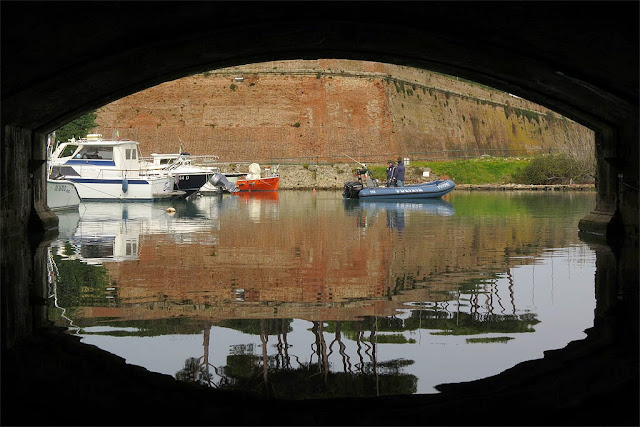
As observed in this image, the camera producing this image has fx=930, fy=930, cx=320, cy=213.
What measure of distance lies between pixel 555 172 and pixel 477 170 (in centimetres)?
492

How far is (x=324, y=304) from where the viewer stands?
27.3ft

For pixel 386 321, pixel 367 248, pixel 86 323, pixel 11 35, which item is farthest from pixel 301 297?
pixel 367 248

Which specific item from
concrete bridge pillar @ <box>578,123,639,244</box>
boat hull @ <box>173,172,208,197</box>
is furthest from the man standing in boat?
concrete bridge pillar @ <box>578,123,639,244</box>

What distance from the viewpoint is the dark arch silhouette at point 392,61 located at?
17.3 ft

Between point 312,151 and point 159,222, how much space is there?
112 feet

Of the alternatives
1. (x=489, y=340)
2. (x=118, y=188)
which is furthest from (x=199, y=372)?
(x=118, y=188)

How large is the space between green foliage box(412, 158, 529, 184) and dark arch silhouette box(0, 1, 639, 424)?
1503 inches

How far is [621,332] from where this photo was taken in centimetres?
695

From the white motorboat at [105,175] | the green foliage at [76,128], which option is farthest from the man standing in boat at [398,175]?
the green foliage at [76,128]

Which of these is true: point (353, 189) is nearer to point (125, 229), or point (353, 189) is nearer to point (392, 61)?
point (125, 229)

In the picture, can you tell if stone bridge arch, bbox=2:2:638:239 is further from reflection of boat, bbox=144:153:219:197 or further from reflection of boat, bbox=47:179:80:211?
reflection of boat, bbox=144:153:219:197

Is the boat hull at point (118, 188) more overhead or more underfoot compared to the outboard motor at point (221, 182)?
more underfoot

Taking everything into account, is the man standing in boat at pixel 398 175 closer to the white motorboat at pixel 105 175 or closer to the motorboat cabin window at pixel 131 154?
the white motorboat at pixel 105 175

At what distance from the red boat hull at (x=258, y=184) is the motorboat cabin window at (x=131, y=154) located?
1119 cm
